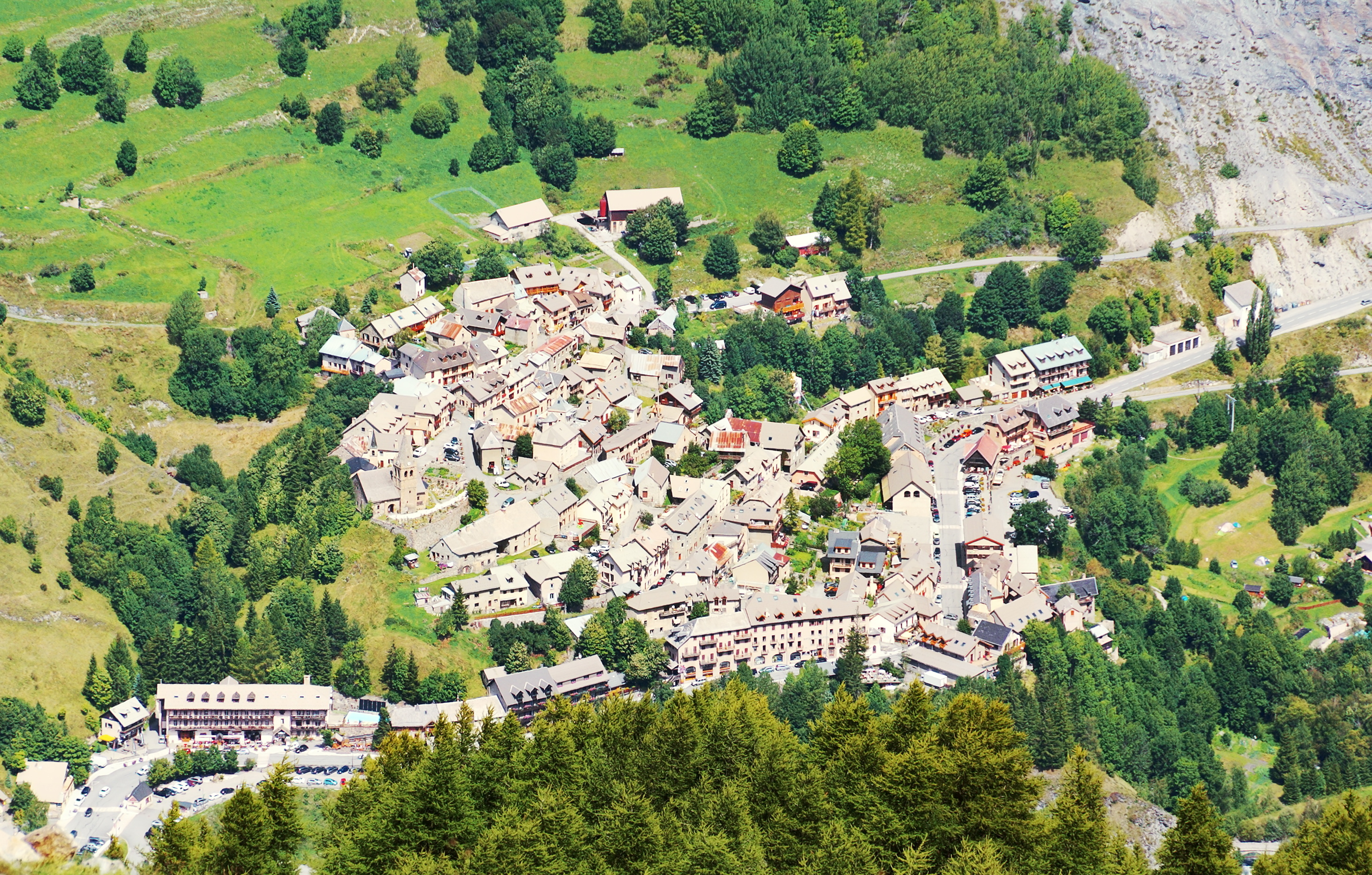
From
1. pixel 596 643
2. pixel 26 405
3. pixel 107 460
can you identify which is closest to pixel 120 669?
pixel 107 460

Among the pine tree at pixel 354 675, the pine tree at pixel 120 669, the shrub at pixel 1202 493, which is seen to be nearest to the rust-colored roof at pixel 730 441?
the pine tree at pixel 354 675

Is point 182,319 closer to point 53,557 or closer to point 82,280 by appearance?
point 82,280

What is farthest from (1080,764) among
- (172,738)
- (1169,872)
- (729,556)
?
(172,738)

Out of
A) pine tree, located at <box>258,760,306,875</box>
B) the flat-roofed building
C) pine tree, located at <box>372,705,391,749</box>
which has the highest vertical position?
pine tree, located at <box>258,760,306,875</box>

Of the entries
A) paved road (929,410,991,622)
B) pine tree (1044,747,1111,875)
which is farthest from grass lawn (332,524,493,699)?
→ pine tree (1044,747,1111,875)

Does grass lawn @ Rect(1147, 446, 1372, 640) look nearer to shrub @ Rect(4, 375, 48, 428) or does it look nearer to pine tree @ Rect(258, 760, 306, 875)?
pine tree @ Rect(258, 760, 306, 875)

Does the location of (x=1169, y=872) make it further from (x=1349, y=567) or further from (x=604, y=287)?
(x=604, y=287)

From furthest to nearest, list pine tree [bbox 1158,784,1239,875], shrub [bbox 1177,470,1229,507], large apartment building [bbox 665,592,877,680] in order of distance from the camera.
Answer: shrub [bbox 1177,470,1229,507], large apartment building [bbox 665,592,877,680], pine tree [bbox 1158,784,1239,875]

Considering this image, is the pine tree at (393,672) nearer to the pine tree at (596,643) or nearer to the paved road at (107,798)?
the pine tree at (596,643)
